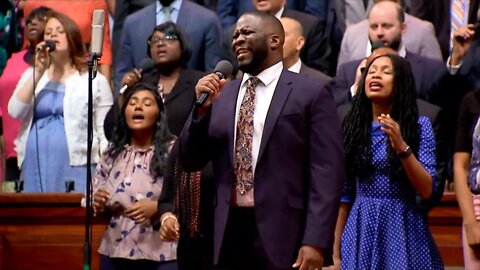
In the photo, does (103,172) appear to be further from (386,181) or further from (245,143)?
(245,143)

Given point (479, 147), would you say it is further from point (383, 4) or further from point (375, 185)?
point (383, 4)

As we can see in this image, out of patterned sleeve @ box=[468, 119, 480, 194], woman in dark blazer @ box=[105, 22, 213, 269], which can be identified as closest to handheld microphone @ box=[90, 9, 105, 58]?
woman in dark blazer @ box=[105, 22, 213, 269]

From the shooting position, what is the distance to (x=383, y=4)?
8539mm

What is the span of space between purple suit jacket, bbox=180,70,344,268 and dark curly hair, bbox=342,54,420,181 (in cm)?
86

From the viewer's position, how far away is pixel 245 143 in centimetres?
570

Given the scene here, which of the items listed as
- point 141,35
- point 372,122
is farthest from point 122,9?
point 372,122

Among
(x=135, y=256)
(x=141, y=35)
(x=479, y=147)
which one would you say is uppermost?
(x=141, y=35)

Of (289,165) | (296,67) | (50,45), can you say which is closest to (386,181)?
(289,165)

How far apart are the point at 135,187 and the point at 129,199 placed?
Answer: 0.09m

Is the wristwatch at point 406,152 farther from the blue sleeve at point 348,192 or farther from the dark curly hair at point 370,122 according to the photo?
the blue sleeve at point 348,192

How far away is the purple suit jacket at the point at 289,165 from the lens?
5.55 m

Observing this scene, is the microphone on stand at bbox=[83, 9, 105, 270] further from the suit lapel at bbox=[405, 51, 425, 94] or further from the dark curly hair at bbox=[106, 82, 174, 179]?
the suit lapel at bbox=[405, 51, 425, 94]

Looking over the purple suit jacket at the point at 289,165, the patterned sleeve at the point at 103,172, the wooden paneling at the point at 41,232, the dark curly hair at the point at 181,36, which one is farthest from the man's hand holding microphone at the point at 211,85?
the wooden paneling at the point at 41,232

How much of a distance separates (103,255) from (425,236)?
1.90 m
